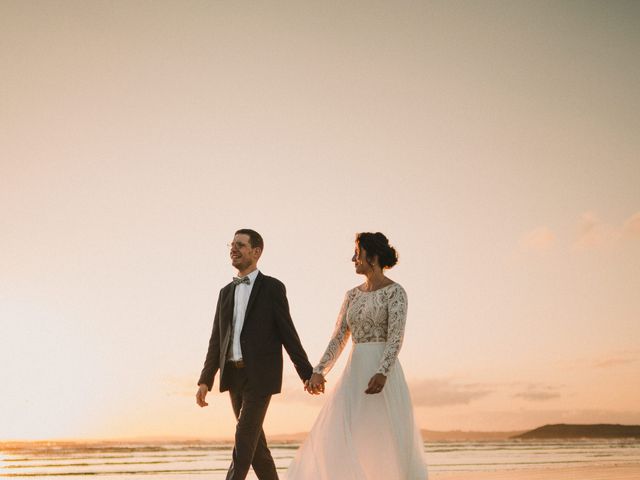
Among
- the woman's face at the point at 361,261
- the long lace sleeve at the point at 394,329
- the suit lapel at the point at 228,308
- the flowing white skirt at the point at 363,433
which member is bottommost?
the flowing white skirt at the point at 363,433

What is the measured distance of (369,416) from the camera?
20.3ft

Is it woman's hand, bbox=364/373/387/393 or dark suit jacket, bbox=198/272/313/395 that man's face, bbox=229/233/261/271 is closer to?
dark suit jacket, bbox=198/272/313/395

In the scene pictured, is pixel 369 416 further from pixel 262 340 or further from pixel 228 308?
pixel 228 308

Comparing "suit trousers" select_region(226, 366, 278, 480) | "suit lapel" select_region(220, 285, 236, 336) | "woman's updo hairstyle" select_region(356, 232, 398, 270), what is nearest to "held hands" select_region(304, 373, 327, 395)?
"suit trousers" select_region(226, 366, 278, 480)

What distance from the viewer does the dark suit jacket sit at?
6.53 meters

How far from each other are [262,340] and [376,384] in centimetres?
117

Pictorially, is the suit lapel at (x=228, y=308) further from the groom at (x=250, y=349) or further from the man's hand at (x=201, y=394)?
the man's hand at (x=201, y=394)

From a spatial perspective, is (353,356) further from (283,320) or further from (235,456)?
(235,456)

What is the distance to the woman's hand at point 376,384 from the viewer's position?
6031 millimetres

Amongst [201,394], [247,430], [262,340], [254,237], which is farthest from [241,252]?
[247,430]

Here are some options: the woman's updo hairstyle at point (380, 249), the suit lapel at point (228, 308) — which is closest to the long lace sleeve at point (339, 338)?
the woman's updo hairstyle at point (380, 249)

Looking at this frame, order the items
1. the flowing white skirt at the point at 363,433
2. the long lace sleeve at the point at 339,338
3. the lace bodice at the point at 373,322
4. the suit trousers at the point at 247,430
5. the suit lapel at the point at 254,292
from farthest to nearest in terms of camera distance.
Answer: the suit lapel at the point at 254,292
the long lace sleeve at the point at 339,338
the suit trousers at the point at 247,430
the lace bodice at the point at 373,322
the flowing white skirt at the point at 363,433

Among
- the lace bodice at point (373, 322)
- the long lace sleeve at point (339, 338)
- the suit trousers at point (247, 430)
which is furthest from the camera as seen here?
the long lace sleeve at point (339, 338)

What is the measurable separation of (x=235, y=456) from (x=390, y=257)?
2.18 metres
